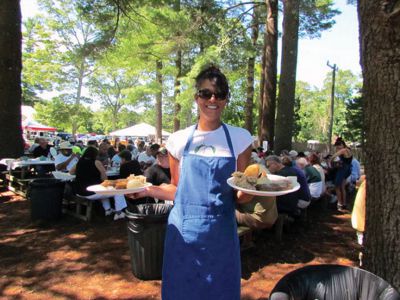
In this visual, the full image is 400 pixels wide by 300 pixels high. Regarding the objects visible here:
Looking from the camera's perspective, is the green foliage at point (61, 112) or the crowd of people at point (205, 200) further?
the green foliage at point (61, 112)

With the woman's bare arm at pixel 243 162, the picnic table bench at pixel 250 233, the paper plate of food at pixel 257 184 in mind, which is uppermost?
the woman's bare arm at pixel 243 162

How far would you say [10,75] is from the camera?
919 cm

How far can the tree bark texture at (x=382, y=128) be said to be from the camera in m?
2.40

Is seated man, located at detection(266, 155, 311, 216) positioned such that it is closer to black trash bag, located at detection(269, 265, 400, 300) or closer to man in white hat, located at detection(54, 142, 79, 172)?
black trash bag, located at detection(269, 265, 400, 300)

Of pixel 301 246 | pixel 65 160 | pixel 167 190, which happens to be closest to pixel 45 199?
pixel 65 160

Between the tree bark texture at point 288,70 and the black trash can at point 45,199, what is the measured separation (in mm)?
8055

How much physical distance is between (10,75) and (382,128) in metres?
9.47

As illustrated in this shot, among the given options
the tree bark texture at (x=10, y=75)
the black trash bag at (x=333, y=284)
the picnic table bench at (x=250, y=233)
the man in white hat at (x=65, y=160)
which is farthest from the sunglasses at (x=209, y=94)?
the tree bark texture at (x=10, y=75)

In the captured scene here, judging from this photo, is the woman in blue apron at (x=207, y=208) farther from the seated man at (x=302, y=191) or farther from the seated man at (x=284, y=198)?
the seated man at (x=302, y=191)

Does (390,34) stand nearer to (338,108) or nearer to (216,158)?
(216,158)

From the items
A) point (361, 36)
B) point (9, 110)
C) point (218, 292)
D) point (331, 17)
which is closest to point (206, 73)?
point (218, 292)

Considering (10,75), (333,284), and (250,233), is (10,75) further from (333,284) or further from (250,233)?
(333,284)

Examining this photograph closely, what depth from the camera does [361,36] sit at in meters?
2.64

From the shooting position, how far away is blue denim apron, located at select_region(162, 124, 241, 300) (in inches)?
74.5
